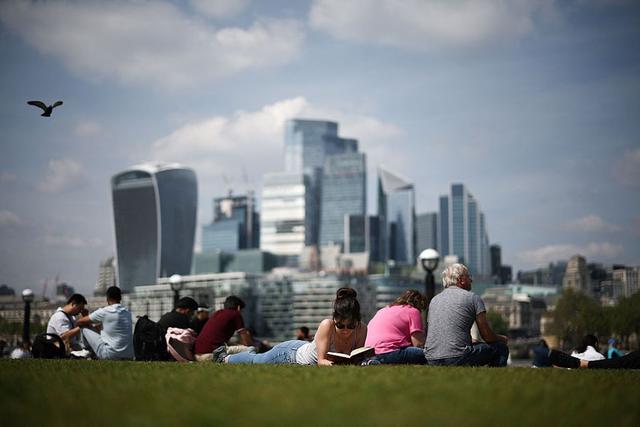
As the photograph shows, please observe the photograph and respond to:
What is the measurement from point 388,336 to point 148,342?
15.9 ft

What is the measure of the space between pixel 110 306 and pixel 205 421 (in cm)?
1041

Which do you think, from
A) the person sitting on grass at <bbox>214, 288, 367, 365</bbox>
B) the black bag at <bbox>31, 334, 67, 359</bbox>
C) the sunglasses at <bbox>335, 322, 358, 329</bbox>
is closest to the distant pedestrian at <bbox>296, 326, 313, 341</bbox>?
the black bag at <bbox>31, 334, 67, 359</bbox>

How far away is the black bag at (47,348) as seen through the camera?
1485 cm

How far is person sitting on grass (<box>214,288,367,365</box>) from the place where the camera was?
11.9 m

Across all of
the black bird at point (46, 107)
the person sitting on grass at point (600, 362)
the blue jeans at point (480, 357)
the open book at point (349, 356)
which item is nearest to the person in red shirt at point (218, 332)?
the open book at point (349, 356)

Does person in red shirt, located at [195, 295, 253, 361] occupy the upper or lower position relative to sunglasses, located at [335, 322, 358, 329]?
lower

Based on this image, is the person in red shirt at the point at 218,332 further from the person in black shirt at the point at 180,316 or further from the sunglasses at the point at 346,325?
the sunglasses at the point at 346,325

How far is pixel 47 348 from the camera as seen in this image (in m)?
14.9

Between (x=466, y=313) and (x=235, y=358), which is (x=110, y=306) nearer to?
(x=235, y=358)

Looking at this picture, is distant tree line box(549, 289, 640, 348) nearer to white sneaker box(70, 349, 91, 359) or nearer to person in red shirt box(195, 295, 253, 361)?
person in red shirt box(195, 295, 253, 361)

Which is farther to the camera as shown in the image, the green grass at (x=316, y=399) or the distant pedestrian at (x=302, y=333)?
the distant pedestrian at (x=302, y=333)

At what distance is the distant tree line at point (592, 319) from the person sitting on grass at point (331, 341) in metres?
85.6

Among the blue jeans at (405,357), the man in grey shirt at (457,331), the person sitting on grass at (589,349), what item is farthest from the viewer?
the person sitting on grass at (589,349)

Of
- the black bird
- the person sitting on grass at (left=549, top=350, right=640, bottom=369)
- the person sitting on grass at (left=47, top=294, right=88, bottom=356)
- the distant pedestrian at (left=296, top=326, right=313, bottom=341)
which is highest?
the black bird
